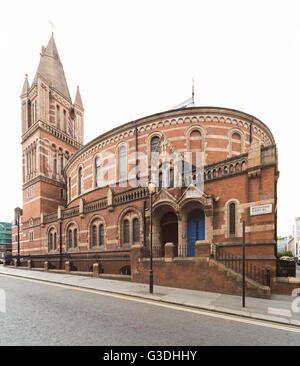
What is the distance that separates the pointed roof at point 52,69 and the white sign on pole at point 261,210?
37.2 metres

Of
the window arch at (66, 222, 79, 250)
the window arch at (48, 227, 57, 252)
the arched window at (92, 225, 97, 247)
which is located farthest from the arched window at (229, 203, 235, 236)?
the window arch at (48, 227, 57, 252)

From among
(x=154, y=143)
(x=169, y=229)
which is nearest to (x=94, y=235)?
(x=169, y=229)

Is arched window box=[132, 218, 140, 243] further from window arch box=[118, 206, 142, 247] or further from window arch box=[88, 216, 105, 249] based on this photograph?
window arch box=[88, 216, 105, 249]

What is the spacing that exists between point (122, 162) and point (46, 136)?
17.4 metres

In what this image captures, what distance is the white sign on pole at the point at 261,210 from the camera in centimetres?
1066

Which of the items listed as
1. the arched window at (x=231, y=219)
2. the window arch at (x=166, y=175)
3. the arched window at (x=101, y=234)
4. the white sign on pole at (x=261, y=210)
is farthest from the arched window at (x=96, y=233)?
the white sign on pole at (x=261, y=210)

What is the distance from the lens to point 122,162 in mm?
21516

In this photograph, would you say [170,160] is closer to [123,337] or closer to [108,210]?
[108,210]

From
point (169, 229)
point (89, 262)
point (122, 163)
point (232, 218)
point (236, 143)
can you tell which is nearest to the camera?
point (232, 218)

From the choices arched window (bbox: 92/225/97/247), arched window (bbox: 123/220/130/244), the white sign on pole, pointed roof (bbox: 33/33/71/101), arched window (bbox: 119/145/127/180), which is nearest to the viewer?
the white sign on pole

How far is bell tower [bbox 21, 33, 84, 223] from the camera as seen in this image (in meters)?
31.1

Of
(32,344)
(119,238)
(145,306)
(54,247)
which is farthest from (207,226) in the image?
(54,247)

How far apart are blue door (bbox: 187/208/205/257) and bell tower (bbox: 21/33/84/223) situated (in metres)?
23.5

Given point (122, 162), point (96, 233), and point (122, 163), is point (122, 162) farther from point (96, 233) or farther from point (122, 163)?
point (96, 233)
